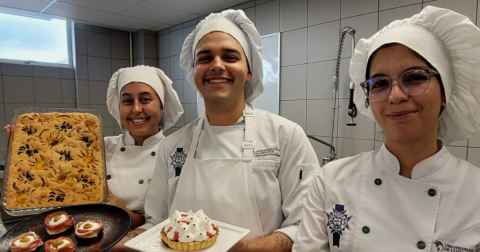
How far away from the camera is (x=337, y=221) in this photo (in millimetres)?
848

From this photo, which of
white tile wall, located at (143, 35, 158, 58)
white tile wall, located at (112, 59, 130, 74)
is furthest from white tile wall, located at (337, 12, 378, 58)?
white tile wall, located at (112, 59, 130, 74)

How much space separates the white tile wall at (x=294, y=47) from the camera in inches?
98.0

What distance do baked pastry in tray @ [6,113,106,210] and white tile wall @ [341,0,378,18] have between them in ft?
6.38

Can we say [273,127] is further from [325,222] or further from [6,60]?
[6,60]

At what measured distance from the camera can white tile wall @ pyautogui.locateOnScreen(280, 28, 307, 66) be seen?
2489 mm

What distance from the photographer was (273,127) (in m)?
1.11

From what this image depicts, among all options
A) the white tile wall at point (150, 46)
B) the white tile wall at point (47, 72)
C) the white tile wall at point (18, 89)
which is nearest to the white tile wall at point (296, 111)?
the white tile wall at point (150, 46)

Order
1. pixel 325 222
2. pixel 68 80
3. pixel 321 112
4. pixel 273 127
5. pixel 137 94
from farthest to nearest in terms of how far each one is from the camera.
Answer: pixel 68 80 < pixel 321 112 < pixel 137 94 < pixel 273 127 < pixel 325 222

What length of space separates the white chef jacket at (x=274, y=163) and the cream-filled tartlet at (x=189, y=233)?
0.19 m

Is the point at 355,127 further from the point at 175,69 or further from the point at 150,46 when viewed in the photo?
the point at 150,46

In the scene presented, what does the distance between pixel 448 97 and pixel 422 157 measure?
175 millimetres

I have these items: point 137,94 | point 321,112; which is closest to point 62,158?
point 137,94

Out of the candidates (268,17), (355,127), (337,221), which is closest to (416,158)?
(337,221)

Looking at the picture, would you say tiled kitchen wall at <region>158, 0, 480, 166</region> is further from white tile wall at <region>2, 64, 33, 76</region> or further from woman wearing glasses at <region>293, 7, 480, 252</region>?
white tile wall at <region>2, 64, 33, 76</region>
